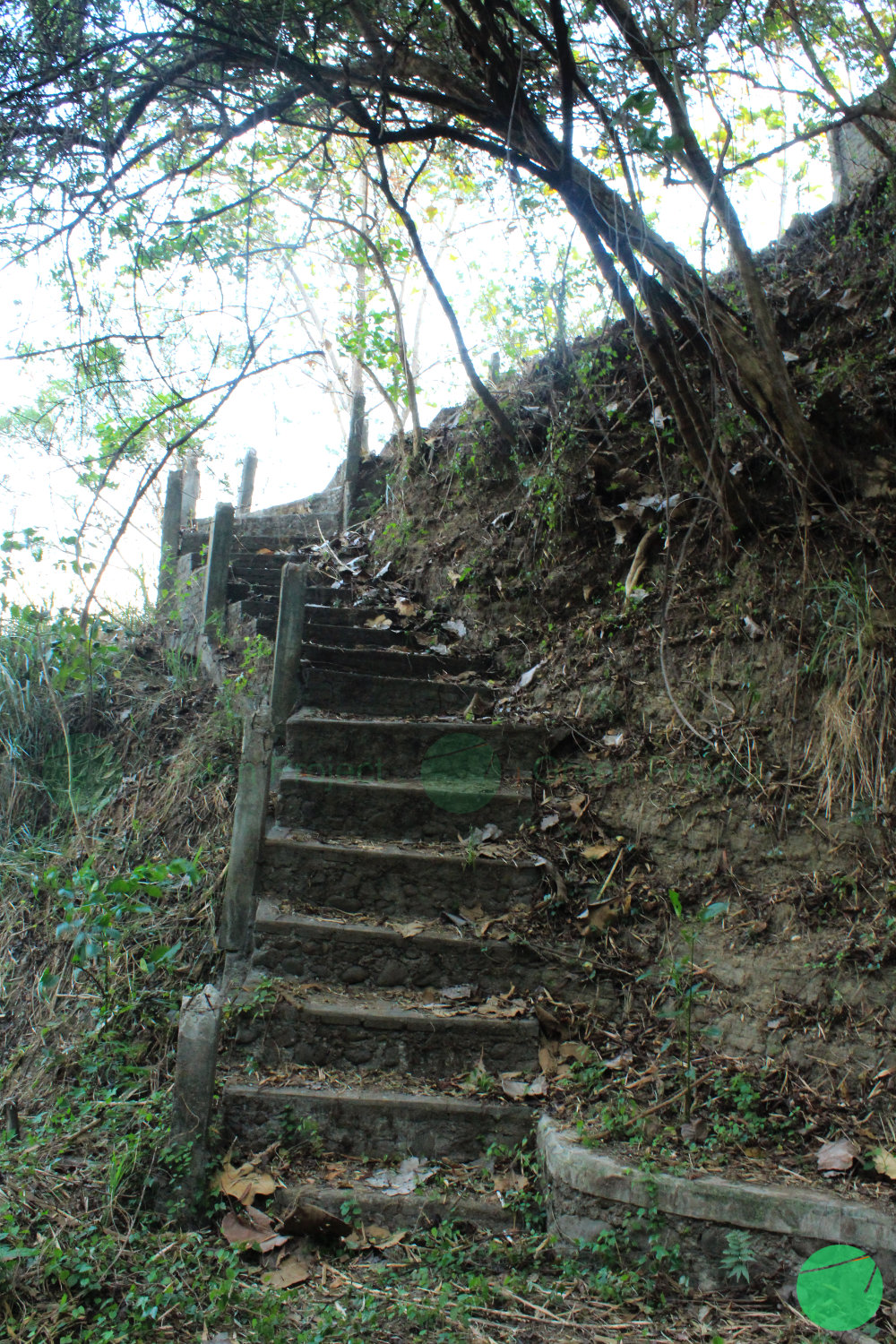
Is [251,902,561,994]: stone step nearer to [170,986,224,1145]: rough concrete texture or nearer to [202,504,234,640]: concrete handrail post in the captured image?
[170,986,224,1145]: rough concrete texture

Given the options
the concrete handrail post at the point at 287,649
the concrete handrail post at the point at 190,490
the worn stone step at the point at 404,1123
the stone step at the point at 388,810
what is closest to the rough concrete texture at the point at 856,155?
the concrete handrail post at the point at 287,649

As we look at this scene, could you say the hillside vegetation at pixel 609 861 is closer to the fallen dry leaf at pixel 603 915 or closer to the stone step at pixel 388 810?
the fallen dry leaf at pixel 603 915

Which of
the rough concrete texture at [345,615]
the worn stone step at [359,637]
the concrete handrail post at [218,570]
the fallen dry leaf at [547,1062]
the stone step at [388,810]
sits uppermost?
the concrete handrail post at [218,570]

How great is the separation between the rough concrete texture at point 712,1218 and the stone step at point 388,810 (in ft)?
5.26

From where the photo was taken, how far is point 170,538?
7039 millimetres

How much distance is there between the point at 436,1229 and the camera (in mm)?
2639

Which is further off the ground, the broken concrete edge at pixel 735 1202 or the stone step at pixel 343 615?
Answer: the stone step at pixel 343 615

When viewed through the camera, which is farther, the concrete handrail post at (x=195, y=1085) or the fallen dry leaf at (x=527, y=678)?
the fallen dry leaf at (x=527, y=678)

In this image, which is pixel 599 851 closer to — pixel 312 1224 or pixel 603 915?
pixel 603 915

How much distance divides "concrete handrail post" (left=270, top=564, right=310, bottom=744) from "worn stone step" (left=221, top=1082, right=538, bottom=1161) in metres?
1.80

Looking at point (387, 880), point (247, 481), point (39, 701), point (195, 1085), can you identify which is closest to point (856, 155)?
point (387, 880)

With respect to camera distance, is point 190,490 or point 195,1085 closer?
point 195,1085

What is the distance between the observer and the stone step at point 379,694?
4.57 m

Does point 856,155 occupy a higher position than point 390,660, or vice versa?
point 856,155
